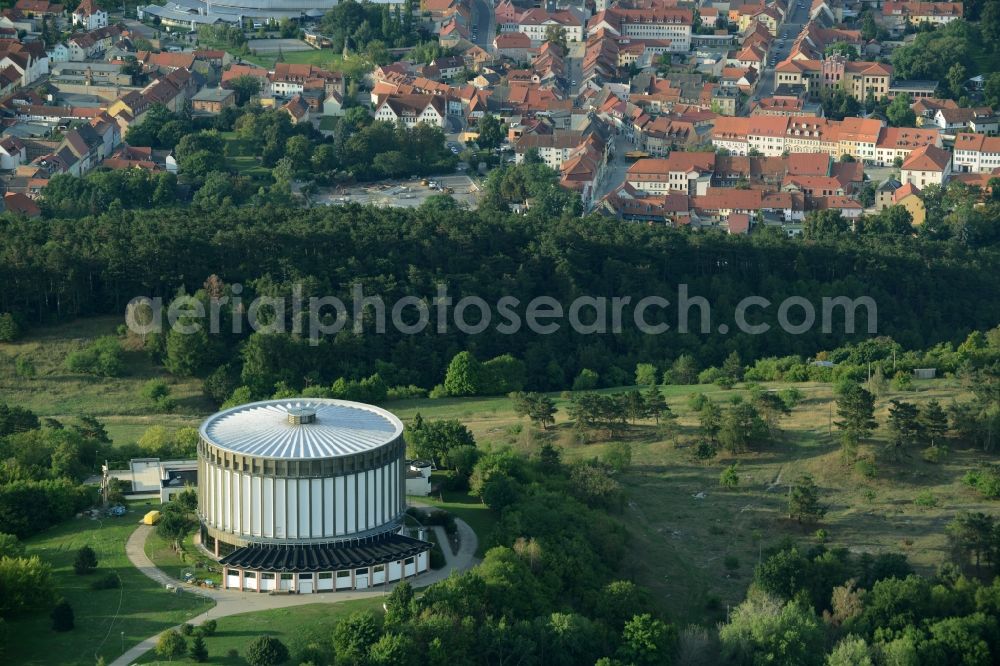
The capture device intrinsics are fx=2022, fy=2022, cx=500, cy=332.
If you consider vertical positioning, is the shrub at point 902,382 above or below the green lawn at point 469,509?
above

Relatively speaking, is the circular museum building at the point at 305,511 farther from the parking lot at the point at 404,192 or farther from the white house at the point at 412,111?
the white house at the point at 412,111

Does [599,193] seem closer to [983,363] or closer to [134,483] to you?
[983,363]

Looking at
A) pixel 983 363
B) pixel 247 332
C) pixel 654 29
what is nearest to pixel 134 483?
pixel 247 332

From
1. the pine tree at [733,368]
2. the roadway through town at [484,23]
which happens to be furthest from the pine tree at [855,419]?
the roadway through town at [484,23]

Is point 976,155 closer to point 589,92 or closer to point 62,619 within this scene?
point 589,92

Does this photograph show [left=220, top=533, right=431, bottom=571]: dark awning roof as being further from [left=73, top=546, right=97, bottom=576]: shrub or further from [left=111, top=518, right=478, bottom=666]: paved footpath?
[left=73, top=546, right=97, bottom=576]: shrub

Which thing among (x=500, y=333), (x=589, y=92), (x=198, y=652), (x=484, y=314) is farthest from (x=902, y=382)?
(x=589, y=92)

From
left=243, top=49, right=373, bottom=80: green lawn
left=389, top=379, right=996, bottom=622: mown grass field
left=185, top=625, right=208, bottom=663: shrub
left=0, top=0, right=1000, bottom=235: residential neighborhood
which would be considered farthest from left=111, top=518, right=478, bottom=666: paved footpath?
left=243, top=49, right=373, bottom=80: green lawn
